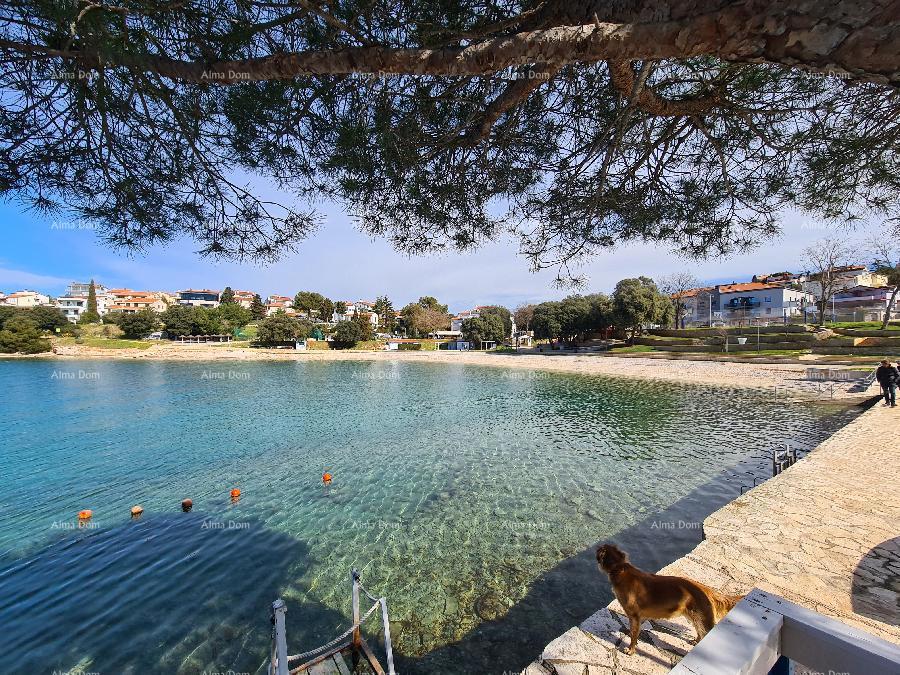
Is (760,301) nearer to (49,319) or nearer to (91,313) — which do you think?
(49,319)

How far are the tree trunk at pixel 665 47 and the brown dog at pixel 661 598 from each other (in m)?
3.01

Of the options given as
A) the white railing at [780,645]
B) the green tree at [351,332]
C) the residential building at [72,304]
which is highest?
the residential building at [72,304]

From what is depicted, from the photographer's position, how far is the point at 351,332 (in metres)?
66.6

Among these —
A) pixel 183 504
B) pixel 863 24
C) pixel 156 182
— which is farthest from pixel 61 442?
pixel 863 24

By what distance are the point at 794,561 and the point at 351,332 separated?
65657 millimetres

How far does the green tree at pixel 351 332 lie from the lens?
66.2 metres

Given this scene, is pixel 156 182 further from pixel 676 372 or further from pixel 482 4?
pixel 676 372

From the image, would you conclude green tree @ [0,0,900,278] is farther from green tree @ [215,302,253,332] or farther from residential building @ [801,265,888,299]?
green tree @ [215,302,253,332]

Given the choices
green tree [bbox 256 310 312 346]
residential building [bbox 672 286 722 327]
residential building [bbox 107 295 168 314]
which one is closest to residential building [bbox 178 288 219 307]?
residential building [bbox 107 295 168 314]

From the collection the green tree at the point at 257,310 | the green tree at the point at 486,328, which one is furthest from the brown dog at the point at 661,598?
the green tree at the point at 257,310

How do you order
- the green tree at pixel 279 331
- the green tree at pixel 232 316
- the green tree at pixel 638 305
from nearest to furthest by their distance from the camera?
the green tree at pixel 638 305, the green tree at pixel 279 331, the green tree at pixel 232 316

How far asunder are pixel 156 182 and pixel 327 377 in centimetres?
3120

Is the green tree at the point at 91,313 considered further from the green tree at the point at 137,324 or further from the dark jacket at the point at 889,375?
the dark jacket at the point at 889,375

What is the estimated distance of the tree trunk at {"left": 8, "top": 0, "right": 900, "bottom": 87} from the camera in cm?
172
